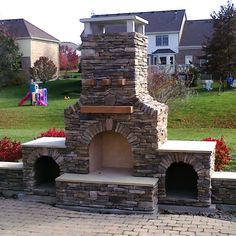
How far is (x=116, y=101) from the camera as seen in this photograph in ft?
29.3

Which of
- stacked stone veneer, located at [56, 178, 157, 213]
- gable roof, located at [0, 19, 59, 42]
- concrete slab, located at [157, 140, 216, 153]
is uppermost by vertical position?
gable roof, located at [0, 19, 59, 42]

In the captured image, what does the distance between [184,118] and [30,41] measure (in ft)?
96.2

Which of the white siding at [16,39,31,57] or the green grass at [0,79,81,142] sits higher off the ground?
the white siding at [16,39,31,57]

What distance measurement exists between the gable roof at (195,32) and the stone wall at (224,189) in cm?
3788

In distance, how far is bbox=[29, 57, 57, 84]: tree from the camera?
40841 millimetres

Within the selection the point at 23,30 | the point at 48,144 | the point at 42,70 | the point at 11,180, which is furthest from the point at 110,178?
the point at 23,30

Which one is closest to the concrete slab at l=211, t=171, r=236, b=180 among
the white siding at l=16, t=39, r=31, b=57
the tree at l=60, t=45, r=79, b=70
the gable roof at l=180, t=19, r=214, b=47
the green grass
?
the green grass

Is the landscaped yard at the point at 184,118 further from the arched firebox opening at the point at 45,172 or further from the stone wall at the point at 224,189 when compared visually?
the stone wall at the point at 224,189

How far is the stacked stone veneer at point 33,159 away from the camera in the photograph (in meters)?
9.35

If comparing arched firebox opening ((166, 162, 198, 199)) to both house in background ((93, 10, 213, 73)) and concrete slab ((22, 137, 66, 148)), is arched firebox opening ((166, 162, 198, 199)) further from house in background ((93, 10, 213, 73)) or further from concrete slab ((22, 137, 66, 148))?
house in background ((93, 10, 213, 73))

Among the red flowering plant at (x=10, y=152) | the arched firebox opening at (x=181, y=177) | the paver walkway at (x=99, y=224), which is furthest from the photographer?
the red flowering plant at (x=10, y=152)

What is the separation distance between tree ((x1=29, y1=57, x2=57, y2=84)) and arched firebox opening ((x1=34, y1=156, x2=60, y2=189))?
30.6m

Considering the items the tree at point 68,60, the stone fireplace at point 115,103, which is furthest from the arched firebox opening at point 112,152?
the tree at point 68,60

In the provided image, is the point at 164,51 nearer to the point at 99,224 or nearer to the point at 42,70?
the point at 42,70
